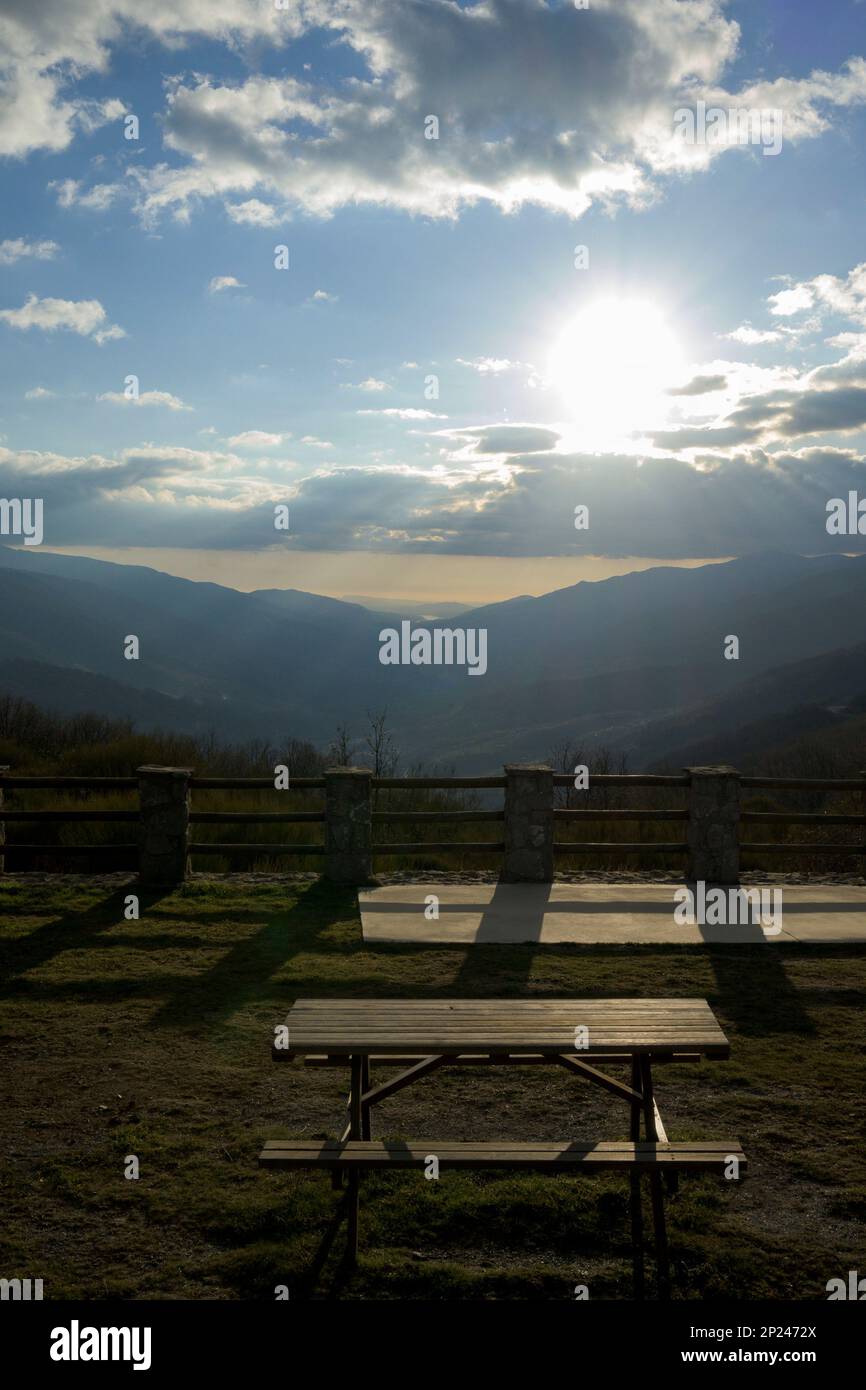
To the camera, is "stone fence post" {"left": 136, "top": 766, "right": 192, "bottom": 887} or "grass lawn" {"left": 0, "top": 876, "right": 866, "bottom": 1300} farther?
"stone fence post" {"left": 136, "top": 766, "right": 192, "bottom": 887}

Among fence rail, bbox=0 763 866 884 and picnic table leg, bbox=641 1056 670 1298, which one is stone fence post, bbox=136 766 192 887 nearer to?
fence rail, bbox=0 763 866 884

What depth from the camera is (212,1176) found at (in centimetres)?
486

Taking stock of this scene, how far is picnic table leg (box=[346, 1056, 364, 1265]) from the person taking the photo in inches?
163

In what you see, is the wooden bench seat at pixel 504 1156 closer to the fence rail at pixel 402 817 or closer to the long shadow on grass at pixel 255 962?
the long shadow on grass at pixel 255 962

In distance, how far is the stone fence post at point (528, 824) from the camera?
11352mm

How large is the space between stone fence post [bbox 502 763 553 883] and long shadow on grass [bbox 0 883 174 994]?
3.79 m

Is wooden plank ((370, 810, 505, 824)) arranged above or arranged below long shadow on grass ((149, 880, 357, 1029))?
above

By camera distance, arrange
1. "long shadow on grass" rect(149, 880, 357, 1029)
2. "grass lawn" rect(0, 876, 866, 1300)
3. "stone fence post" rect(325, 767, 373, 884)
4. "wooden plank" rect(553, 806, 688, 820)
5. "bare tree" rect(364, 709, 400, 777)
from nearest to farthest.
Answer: "grass lawn" rect(0, 876, 866, 1300) < "long shadow on grass" rect(149, 880, 357, 1029) < "stone fence post" rect(325, 767, 373, 884) < "wooden plank" rect(553, 806, 688, 820) < "bare tree" rect(364, 709, 400, 777)

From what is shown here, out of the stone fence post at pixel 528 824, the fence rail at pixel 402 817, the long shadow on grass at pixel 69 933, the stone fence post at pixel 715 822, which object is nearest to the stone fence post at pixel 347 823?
the fence rail at pixel 402 817

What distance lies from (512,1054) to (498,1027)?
15 centimetres

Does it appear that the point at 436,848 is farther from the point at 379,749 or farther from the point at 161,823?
the point at 379,749

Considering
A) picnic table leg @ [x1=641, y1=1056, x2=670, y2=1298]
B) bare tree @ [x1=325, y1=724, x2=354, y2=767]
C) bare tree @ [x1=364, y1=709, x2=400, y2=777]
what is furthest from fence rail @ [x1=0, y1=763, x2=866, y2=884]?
picnic table leg @ [x1=641, y1=1056, x2=670, y2=1298]
